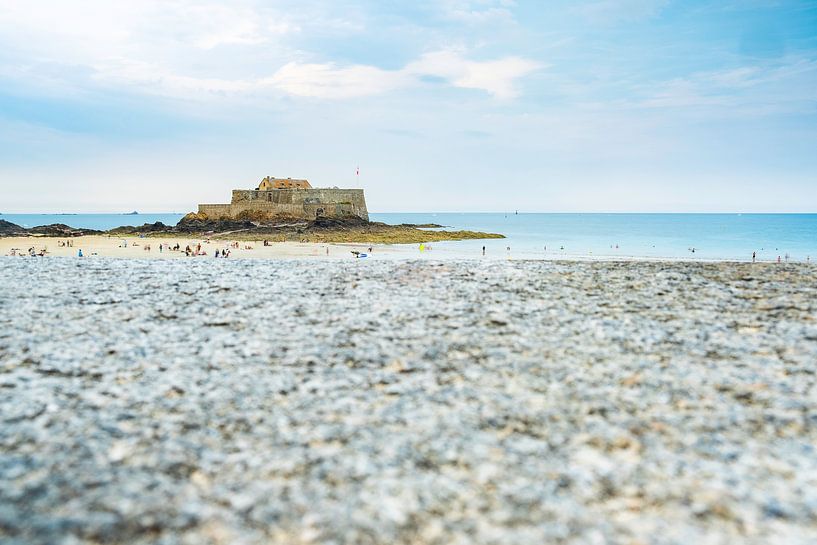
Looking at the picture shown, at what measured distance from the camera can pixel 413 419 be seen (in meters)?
4.36

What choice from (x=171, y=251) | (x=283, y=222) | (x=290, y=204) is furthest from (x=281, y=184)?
(x=171, y=251)

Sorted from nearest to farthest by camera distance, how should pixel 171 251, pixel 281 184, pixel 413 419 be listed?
pixel 413 419 → pixel 171 251 → pixel 281 184

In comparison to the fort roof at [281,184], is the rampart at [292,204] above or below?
below

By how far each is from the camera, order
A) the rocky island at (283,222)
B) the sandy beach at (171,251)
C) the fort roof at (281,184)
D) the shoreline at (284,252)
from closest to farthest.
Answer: the sandy beach at (171,251) → the shoreline at (284,252) → the rocky island at (283,222) → the fort roof at (281,184)

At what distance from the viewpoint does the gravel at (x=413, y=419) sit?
121 inches

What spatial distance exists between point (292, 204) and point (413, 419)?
335 ft

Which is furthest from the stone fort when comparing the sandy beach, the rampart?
the sandy beach

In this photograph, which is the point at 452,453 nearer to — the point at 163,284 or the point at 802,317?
the point at 802,317

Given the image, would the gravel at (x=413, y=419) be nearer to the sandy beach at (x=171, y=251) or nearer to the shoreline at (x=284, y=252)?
the shoreline at (x=284, y=252)

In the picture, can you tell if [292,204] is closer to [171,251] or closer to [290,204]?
[290,204]

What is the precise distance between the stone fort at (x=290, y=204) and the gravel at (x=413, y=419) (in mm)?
95583

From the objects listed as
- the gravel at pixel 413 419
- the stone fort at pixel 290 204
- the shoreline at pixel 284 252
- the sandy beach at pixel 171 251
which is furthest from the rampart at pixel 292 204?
the gravel at pixel 413 419

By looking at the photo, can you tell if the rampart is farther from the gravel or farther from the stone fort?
the gravel

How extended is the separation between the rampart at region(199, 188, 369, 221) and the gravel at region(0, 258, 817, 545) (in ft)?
314
